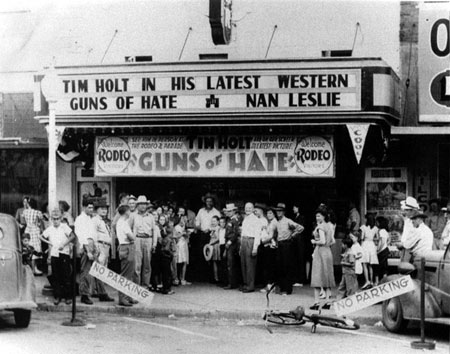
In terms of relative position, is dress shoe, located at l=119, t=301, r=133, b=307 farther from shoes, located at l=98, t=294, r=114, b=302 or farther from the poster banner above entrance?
the poster banner above entrance

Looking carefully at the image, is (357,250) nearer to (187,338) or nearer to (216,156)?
(216,156)

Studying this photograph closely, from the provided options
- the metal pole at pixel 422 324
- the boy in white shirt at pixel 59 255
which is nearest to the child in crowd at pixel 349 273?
the metal pole at pixel 422 324

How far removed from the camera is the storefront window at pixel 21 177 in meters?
19.5

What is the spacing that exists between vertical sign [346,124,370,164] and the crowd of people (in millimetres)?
1414

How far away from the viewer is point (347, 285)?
1376 cm

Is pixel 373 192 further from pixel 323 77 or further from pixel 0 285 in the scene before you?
pixel 0 285

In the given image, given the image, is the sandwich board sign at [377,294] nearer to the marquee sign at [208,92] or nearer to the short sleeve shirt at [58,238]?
the marquee sign at [208,92]

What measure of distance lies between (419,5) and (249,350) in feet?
34.6

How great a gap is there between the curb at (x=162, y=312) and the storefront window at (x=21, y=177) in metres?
6.65

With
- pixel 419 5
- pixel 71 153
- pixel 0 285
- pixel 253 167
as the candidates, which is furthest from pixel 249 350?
pixel 419 5

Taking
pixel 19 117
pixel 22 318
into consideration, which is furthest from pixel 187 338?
pixel 19 117

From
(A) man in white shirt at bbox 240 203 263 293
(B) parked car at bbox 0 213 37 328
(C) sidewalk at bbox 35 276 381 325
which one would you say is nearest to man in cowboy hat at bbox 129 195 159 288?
(C) sidewalk at bbox 35 276 381 325

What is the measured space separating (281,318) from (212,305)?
2495 mm

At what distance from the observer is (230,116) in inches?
614
